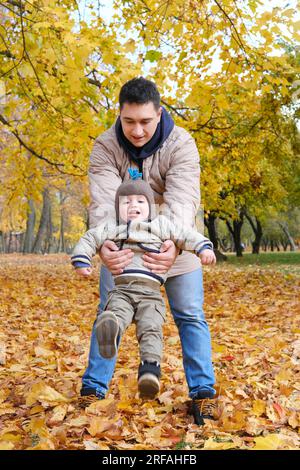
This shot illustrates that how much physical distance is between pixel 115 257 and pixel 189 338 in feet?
3.18

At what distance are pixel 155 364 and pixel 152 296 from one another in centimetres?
42

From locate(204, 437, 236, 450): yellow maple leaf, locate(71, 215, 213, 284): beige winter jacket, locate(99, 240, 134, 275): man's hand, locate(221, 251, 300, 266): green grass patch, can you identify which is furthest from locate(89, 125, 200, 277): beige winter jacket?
locate(221, 251, 300, 266): green grass patch

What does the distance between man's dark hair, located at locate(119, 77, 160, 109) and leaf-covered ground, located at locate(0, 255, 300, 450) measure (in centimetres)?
204

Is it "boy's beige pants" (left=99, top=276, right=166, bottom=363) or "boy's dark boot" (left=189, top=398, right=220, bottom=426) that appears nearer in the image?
"boy's beige pants" (left=99, top=276, right=166, bottom=363)

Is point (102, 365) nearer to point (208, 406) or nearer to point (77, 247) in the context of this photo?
point (208, 406)

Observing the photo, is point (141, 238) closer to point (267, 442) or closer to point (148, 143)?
point (148, 143)

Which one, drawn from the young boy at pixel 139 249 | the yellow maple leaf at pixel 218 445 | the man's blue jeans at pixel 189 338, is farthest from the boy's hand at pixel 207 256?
the yellow maple leaf at pixel 218 445

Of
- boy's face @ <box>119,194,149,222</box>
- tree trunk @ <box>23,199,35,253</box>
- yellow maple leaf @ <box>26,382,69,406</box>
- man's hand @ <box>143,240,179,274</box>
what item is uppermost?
tree trunk @ <box>23,199,35,253</box>

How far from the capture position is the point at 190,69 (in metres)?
11.0

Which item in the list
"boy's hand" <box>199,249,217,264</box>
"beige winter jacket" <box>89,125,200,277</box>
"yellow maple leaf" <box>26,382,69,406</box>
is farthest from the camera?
"yellow maple leaf" <box>26,382,69,406</box>

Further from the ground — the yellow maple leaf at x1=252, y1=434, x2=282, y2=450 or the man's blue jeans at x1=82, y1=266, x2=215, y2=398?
the man's blue jeans at x1=82, y1=266, x2=215, y2=398

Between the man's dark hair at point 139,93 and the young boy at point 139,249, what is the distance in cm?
46

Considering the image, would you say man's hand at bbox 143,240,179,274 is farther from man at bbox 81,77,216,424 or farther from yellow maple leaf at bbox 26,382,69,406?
yellow maple leaf at bbox 26,382,69,406

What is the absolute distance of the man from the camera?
3184mm
